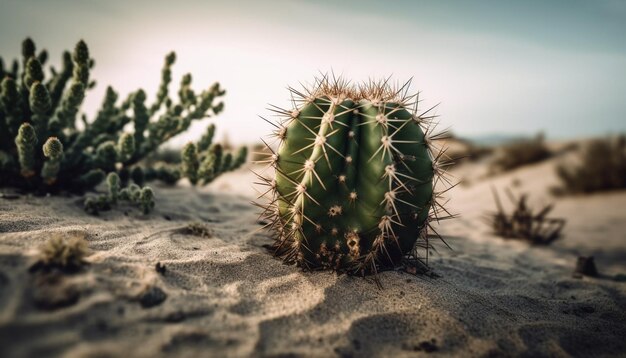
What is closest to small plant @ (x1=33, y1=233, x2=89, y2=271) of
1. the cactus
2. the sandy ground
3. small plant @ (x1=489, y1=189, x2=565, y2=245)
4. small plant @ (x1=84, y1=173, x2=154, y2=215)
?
the sandy ground

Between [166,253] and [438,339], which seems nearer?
[438,339]

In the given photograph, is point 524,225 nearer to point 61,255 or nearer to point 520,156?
point 61,255

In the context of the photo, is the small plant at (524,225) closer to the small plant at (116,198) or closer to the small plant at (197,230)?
the small plant at (197,230)

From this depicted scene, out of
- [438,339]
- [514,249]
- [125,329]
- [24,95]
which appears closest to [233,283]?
[125,329]

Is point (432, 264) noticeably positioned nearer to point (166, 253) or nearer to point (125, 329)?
point (166, 253)

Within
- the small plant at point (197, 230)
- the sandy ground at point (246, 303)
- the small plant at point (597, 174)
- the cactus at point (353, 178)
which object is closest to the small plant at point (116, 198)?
the sandy ground at point (246, 303)

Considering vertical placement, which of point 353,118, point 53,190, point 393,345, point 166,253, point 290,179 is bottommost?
point 393,345

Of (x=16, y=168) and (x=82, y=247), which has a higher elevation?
(x=16, y=168)

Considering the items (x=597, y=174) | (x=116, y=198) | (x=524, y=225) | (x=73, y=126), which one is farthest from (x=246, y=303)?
(x=597, y=174)
